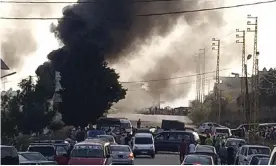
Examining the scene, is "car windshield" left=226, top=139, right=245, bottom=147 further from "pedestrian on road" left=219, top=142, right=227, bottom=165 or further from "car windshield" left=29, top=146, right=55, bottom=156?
"car windshield" left=29, top=146, right=55, bottom=156

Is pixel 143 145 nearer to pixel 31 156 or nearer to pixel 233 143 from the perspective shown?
pixel 233 143

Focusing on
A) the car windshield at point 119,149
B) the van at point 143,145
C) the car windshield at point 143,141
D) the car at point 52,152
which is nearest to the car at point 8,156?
the car at point 52,152

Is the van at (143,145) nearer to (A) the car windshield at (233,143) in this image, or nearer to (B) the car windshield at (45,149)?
(A) the car windshield at (233,143)

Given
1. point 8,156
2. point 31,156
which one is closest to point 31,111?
point 31,156

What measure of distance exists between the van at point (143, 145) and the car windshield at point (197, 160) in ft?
58.9

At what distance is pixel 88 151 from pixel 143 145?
19209 millimetres

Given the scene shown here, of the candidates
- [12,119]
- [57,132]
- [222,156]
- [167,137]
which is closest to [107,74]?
[57,132]

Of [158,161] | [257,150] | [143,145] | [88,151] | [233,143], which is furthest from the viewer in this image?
[143,145]

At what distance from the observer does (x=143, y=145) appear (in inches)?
1699

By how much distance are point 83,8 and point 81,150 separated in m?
44.5

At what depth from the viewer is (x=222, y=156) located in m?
34.4

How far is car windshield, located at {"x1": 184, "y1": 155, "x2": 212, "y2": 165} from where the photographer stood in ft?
76.9

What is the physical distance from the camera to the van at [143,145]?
42.2 metres

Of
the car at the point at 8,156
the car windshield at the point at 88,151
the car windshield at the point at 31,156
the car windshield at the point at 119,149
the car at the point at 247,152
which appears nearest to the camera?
the car at the point at 8,156
